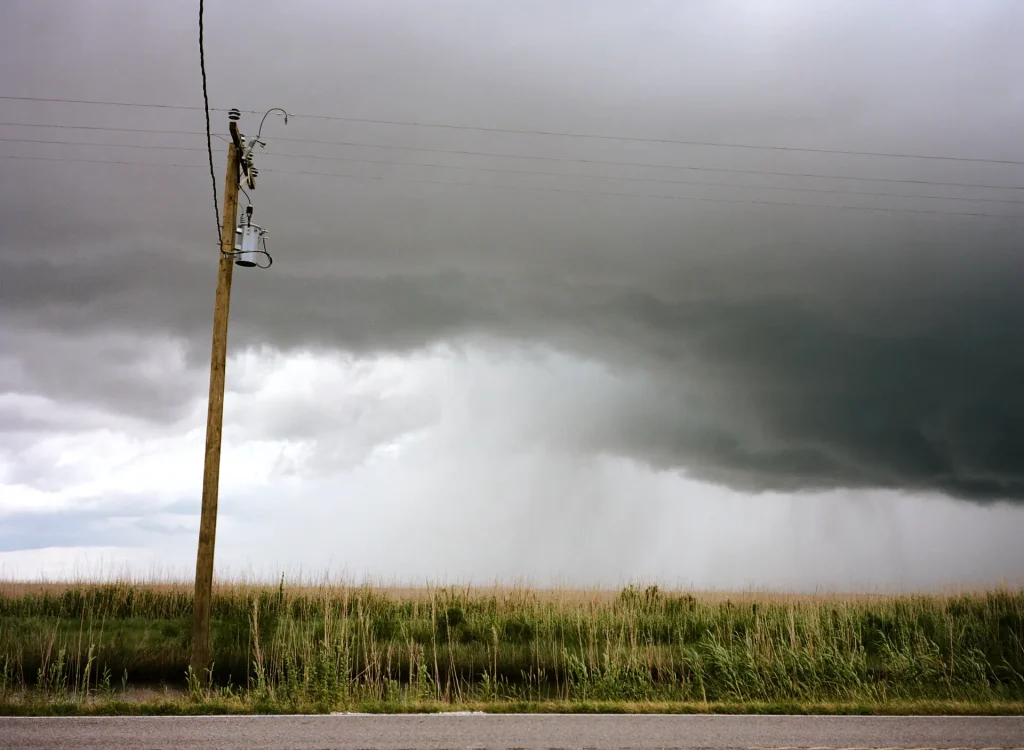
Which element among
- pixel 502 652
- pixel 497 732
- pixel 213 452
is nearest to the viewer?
pixel 497 732

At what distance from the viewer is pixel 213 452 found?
1336cm

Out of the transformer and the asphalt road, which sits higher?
the transformer

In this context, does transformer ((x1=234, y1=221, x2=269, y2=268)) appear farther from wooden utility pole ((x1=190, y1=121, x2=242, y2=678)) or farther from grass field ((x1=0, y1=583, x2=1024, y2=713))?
grass field ((x1=0, y1=583, x2=1024, y2=713))

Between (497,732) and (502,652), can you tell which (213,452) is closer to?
(497,732)

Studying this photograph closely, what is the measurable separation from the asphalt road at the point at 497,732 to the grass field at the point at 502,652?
1.02 meters

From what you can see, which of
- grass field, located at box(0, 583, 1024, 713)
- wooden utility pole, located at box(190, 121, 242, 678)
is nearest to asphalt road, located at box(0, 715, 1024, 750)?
grass field, located at box(0, 583, 1024, 713)

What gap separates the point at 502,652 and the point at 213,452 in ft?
31.5

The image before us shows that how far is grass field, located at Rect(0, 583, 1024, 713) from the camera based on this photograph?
12.4 metres

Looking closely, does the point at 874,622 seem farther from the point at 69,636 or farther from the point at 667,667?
the point at 69,636

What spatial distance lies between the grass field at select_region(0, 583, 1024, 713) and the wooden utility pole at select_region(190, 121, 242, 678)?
2.59 feet

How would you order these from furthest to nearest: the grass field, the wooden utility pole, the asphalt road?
the wooden utility pole, the grass field, the asphalt road

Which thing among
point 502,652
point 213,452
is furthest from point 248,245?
point 502,652

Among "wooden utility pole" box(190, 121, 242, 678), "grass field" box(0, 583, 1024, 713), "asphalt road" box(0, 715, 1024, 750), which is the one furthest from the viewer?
"wooden utility pole" box(190, 121, 242, 678)

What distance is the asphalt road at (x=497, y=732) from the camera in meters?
8.45
